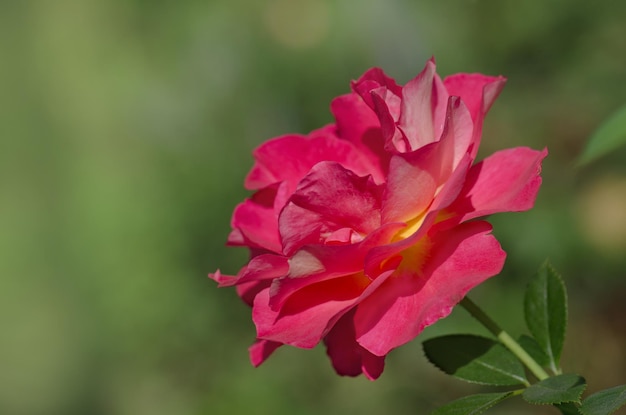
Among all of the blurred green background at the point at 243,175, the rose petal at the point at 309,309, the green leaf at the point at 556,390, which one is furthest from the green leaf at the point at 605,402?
the blurred green background at the point at 243,175

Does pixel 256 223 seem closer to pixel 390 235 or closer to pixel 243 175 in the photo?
pixel 390 235

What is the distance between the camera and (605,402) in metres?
0.37

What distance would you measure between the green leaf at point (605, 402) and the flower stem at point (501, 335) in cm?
6

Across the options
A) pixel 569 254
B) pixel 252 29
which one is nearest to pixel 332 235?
pixel 569 254

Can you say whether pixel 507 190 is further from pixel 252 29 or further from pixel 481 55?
pixel 252 29

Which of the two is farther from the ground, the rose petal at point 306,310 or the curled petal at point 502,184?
the curled petal at point 502,184

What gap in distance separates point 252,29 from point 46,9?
2798mm

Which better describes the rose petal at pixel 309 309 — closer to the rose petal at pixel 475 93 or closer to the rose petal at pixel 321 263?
the rose petal at pixel 321 263

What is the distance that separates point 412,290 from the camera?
42 cm

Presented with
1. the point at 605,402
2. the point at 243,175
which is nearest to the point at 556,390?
the point at 605,402

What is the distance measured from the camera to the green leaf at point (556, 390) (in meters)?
0.38

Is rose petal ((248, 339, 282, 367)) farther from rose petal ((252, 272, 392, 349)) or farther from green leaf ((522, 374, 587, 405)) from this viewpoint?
green leaf ((522, 374, 587, 405))

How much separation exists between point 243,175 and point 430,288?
2.05 meters

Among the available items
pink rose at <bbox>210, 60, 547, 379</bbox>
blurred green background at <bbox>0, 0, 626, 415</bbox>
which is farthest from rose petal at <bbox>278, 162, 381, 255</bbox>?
blurred green background at <bbox>0, 0, 626, 415</bbox>
